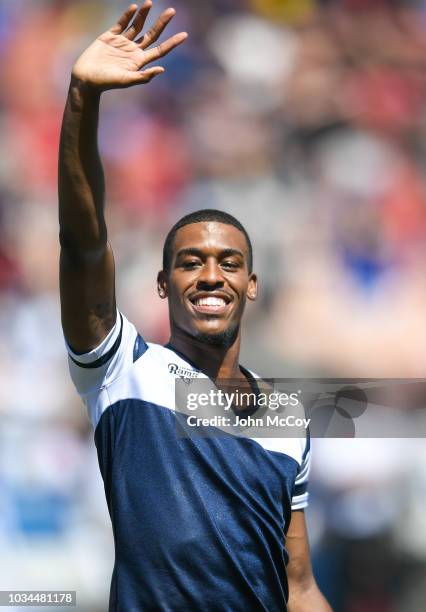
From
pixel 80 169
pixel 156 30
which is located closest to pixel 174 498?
pixel 80 169

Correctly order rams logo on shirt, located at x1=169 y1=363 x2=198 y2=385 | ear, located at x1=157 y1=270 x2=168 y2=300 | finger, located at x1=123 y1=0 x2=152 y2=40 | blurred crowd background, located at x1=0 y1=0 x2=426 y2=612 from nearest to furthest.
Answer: finger, located at x1=123 y1=0 x2=152 y2=40, rams logo on shirt, located at x1=169 y1=363 x2=198 y2=385, ear, located at x1=157 y1=270 x2=168 y2=300, blurred crowd background, located at x1=0 y1=0 x2=426 y2=612

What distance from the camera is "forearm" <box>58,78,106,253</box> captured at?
4.68 ft

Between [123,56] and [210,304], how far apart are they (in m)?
0.56

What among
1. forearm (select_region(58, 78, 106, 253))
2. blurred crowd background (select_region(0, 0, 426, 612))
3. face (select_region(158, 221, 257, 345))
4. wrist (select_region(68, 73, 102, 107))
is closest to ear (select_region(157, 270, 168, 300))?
face (select_region(158, 221, 257, 345))

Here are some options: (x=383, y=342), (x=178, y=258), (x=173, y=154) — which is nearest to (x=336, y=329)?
(x=383, y=342)

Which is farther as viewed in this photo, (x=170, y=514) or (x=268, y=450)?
(x=268, y=450)

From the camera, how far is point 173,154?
10.1 feet

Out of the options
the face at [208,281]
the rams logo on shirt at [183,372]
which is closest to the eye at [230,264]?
the face at [208,281]

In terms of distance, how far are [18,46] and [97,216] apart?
1.89 metres

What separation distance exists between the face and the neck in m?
0.02

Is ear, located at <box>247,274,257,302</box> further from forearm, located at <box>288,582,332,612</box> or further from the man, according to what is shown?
forearm, located at <box>288,582,332,612</box>

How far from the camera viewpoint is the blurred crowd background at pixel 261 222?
2699 millimetres

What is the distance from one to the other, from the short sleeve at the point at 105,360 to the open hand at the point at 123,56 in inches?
19.3

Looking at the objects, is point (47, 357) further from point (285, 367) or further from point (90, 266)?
point (90, 266)
